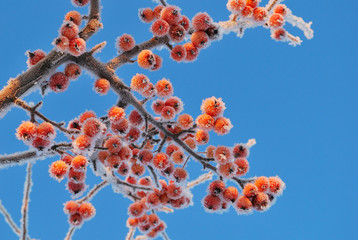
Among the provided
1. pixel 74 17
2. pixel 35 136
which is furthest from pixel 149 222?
pixel 74 17

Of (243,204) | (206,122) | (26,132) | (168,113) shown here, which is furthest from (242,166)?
(26,132)

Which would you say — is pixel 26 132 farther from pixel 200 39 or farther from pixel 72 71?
pixel 200 39

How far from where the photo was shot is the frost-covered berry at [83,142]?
3006 mm

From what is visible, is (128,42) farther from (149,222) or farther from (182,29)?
(149,222)

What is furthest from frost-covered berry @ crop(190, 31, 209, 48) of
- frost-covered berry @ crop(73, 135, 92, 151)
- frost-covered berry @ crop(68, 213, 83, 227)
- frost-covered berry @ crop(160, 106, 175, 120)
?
frost-covered berry @ crop(68, 213, 83, 227)

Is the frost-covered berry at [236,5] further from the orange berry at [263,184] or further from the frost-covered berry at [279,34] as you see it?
the orange berry at [263,184]

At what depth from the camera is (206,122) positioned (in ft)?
10.7

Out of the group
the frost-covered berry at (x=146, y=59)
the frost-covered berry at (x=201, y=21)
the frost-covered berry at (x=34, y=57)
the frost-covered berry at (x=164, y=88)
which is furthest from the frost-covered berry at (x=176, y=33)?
the frost-covered berry at (x=34, y=57)

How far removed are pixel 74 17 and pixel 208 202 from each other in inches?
94.4

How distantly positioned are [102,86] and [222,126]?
1228 millimetres

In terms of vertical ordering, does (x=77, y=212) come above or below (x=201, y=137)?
below

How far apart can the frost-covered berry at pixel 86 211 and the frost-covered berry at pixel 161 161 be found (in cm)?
138

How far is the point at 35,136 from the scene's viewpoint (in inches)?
114

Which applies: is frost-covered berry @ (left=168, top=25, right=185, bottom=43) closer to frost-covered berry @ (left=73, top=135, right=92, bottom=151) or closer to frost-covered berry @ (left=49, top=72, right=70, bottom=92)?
frost-covered berry @ (left=49, top=72, right=70, bottom=92)
